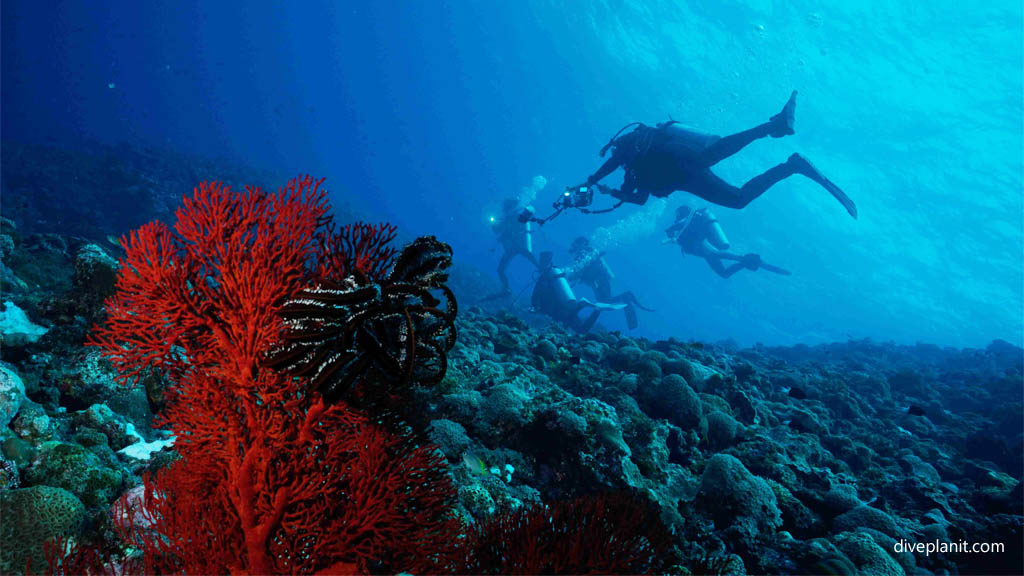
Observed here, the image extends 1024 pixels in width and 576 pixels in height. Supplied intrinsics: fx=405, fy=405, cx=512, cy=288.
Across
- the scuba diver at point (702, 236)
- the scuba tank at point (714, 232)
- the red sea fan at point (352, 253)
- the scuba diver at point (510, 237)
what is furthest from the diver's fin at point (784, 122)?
the scuba diver at point (510, 237)

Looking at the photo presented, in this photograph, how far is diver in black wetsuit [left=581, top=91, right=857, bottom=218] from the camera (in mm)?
14945

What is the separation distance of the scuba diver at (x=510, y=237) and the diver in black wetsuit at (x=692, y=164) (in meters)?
15.0

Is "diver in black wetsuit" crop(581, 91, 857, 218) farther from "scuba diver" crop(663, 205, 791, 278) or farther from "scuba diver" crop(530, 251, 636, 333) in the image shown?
"scuba diver" crop(663, 205, 791, 278)

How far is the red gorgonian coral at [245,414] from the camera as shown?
7.82ft

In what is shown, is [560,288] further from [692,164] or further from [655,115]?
[655,115]

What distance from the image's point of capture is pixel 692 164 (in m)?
15.7

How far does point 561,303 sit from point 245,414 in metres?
21.7

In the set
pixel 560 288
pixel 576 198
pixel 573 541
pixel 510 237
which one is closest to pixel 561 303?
pixel 560 288

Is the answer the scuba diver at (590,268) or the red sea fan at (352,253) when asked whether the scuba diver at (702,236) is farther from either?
the red sea fan at (352,253)

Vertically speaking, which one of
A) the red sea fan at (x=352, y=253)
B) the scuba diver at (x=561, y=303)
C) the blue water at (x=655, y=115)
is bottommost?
the red sea fan at (x=352, y=253)

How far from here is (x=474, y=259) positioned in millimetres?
138250

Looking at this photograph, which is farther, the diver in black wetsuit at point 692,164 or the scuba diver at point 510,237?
the scuba diver at point 510,237

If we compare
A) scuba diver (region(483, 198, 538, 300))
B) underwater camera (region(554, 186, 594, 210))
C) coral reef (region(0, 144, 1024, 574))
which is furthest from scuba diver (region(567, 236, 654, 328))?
coral reef (region(0, 144, 1024, 574))

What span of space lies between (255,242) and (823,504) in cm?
868
